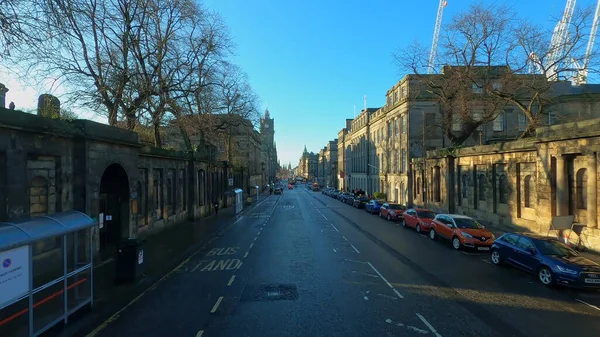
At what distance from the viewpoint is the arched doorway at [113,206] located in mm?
16703

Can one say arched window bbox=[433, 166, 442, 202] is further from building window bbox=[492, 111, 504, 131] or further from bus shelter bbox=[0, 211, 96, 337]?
bus shelter bbox=[0, 211, 96, 337]

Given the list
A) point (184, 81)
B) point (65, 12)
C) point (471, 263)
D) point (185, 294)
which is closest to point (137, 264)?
point (185, 294)

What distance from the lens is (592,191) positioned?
16016 mm

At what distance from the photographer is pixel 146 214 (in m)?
20.2

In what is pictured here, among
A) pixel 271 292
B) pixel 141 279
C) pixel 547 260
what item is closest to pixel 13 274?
pixel 141 279

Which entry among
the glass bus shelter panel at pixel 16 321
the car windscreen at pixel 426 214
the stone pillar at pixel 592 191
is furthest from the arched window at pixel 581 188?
the glass bus shelter panel at pixel 16 321

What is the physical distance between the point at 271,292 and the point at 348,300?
207 centimetres

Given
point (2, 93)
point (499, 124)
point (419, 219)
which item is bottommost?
point (419, 219)

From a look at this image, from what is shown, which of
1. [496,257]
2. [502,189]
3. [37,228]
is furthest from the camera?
[502,189]

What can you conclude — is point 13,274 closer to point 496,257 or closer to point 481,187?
point 496,257

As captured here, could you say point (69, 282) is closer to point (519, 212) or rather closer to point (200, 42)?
point (200, 42)

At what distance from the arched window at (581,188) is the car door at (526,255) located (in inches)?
282

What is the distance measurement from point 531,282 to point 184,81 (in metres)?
22.3

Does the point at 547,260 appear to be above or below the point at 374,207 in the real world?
above
